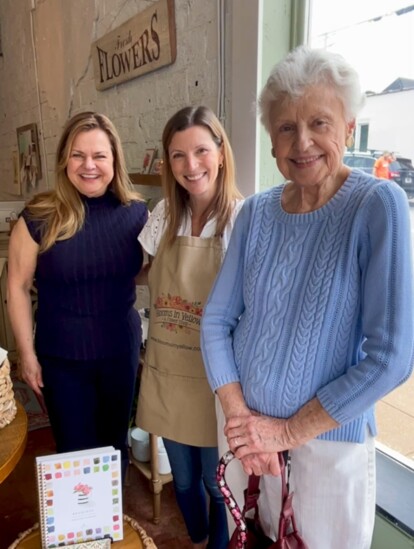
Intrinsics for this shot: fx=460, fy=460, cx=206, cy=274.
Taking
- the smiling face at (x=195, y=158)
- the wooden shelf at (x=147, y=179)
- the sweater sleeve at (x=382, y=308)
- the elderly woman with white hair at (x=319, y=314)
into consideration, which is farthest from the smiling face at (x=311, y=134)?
the wooden shelf at (x=147, y=179)

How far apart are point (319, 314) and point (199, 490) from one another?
2.67ft

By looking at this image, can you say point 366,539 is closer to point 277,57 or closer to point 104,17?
point 277,57

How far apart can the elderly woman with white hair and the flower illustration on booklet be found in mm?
352

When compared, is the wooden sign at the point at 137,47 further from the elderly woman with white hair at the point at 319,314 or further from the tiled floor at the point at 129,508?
the tiled floor at the point at 129,508

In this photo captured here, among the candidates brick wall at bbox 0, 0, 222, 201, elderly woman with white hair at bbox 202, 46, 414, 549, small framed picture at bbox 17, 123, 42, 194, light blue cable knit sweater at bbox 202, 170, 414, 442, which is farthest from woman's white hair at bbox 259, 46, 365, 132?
small framed picture at bbox 17, 123, 42, 194

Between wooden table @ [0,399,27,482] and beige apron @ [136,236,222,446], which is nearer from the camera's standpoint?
wooden table @ [0,399,27,482]

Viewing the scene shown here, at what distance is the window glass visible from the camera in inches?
47.5

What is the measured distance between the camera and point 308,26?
137 centimetres

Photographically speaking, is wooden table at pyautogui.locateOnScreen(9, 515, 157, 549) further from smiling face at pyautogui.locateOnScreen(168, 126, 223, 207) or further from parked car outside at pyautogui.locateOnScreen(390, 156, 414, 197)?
parked car outside at pyautogui.locateOnScreen(390, 156, 414, 197)

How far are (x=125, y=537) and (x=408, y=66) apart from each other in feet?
4.45

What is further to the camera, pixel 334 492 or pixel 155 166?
pixel 155 166

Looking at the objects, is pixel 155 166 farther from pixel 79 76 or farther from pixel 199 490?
pixel 199 490

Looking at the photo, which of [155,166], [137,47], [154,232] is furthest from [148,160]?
[154,232]

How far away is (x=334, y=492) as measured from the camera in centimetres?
83
